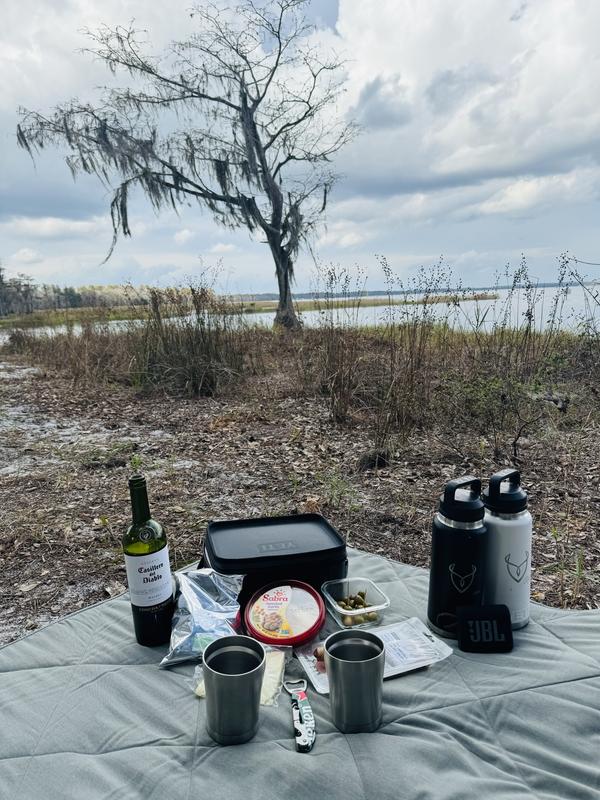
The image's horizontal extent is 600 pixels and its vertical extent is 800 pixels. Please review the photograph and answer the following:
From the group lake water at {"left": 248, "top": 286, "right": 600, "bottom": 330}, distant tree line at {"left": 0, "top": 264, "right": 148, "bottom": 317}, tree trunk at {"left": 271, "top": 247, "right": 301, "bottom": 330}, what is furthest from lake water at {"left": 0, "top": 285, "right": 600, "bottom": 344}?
tree trunk at {"left": 271, "top": 247, "right": 301, "bottom": 330}

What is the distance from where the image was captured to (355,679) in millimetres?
1075

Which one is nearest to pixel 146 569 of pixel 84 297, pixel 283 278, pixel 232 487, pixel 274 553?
pixel 274 553

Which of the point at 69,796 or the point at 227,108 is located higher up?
the point at 227,108

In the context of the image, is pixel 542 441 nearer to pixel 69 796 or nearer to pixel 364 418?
pixel 364 418

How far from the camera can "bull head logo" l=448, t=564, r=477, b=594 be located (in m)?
1.32

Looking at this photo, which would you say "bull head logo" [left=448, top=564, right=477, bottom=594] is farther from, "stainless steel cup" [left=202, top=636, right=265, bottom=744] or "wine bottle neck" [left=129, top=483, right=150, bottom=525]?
"wine bottle neck" [left=129, top=483, right=150, bottom=525]

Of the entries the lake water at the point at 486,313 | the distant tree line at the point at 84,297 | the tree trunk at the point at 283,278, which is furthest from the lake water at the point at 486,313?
the tree trunk at the point at 283,278

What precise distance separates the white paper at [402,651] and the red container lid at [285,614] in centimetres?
4

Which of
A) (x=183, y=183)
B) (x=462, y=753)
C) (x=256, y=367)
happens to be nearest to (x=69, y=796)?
(x=462, y=753)

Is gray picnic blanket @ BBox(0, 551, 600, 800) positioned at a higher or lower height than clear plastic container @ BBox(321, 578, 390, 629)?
lower

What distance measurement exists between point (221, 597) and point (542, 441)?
9.81 ft

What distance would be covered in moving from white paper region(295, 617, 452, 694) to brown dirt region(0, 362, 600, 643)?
87 centimetres

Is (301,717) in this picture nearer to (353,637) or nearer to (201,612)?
(353,637)

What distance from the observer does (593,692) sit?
A: 1198 mm
